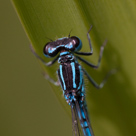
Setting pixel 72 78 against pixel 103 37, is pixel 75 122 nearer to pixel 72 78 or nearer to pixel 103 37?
pixel 72 78

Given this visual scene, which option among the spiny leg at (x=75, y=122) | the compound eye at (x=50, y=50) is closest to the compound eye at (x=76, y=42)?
the compound eye at (x=50, y=50)

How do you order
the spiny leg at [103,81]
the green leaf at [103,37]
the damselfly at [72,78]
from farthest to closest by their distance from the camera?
the damselfly at [72,78]
the spiny leg at [103,81]
the green leaf at [103,37]

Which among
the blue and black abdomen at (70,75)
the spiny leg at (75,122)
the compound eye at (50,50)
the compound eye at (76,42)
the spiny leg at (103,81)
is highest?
the compound eye at (50,50)

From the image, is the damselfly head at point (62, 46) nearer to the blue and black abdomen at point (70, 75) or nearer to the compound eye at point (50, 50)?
the compound eye at point (50, 50)

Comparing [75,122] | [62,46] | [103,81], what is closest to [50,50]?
[62,46]

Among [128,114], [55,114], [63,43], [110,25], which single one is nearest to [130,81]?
[128,114]

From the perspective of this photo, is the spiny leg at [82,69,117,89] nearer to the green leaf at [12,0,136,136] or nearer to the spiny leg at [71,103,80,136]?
the green leaf at [12,0,136,136]

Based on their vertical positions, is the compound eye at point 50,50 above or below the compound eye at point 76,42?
above
